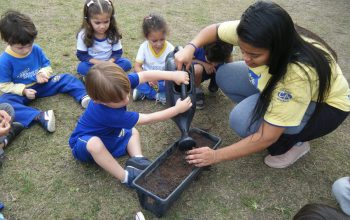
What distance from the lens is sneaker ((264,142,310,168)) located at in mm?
2299

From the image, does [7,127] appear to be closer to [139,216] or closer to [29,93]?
[29,93]

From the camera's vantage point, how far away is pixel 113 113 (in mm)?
1925

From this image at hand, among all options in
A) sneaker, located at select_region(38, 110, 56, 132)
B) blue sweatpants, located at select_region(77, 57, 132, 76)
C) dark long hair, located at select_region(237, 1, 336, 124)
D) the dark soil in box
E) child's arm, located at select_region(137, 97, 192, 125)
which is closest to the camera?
dark long hair, located at select_region(237, 1, 336, 124)

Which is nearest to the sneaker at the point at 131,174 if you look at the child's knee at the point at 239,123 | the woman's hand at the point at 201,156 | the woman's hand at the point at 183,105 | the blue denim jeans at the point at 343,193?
the woman's hand at the point at 201,156

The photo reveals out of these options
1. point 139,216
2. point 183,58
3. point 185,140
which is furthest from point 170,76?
point 139,216

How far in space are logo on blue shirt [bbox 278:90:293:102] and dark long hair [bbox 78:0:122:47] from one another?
180cm

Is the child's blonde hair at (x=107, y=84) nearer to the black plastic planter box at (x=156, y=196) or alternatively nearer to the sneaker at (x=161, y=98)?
the black plastic planter box at (x=156, y=196)

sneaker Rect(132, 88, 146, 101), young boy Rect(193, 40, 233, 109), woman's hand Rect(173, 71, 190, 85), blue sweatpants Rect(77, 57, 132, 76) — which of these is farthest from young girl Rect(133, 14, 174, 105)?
woman's hand Rect(173, 71, 190, 85)

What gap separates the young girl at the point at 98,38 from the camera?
2.91 metres

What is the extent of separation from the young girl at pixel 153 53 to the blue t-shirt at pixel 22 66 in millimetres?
847

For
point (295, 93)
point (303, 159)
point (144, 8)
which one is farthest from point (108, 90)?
point (144, 8)

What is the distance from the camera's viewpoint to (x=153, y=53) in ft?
9.80

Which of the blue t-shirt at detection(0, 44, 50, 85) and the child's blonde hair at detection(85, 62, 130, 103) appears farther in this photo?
the blue t-shirt at detection(0, 44, 50, 85)

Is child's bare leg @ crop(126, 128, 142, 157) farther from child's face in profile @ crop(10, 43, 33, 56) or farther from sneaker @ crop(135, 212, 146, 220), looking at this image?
child's face in profile @ crop(10, 43, 33, 56)
